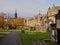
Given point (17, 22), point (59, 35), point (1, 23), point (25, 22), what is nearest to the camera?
point (59, 35)

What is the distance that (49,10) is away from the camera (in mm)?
89500

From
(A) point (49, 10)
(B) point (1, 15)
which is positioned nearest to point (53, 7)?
(A) point (49, 10)

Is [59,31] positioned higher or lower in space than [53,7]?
lower

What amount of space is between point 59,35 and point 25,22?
13516 centimetres

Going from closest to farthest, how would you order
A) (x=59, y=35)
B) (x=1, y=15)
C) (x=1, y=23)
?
(x=59, y=35)
(x=1, y=23)
(x=1, y=15)

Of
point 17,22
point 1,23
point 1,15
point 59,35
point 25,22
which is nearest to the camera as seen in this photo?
point 59,35

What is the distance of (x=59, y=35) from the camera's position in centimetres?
2086

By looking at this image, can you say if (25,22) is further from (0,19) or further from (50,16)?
(50,16)

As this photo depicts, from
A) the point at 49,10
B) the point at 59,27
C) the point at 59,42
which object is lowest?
the point at 59,42

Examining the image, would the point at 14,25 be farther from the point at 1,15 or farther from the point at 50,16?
the point at 50,16

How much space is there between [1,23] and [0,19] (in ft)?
13.7

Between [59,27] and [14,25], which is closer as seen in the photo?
[59,27]

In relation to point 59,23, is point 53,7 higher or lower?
higher

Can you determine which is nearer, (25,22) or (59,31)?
(59,31)
